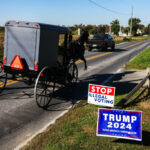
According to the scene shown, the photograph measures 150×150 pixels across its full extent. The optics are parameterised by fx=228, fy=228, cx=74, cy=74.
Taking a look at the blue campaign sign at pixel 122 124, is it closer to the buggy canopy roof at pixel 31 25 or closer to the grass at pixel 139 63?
the buggy canopy roof at pixel 31 25

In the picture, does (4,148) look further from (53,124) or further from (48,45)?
(48,45)

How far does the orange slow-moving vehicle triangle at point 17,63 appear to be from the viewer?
700cm

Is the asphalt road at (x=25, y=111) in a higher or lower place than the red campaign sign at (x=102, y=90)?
lower

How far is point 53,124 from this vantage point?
594 centimetres

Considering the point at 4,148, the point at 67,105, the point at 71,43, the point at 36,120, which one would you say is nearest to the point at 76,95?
the point at 67,105

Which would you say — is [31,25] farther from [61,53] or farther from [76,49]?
[76,49]

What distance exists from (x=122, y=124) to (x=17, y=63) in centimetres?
386

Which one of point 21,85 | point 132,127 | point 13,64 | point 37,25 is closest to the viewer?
point 132,127

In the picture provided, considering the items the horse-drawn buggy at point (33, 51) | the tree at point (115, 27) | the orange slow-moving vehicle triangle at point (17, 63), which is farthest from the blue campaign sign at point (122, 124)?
the tree at point (115, 27)

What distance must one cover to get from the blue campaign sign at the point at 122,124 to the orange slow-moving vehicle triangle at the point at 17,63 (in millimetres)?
3303

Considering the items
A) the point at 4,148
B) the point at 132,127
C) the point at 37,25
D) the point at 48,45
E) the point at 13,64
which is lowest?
the point at 4,148

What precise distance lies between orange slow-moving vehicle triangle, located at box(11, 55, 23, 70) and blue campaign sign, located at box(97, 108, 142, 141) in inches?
130

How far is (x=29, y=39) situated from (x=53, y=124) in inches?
106

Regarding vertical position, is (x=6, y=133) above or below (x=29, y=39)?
below
